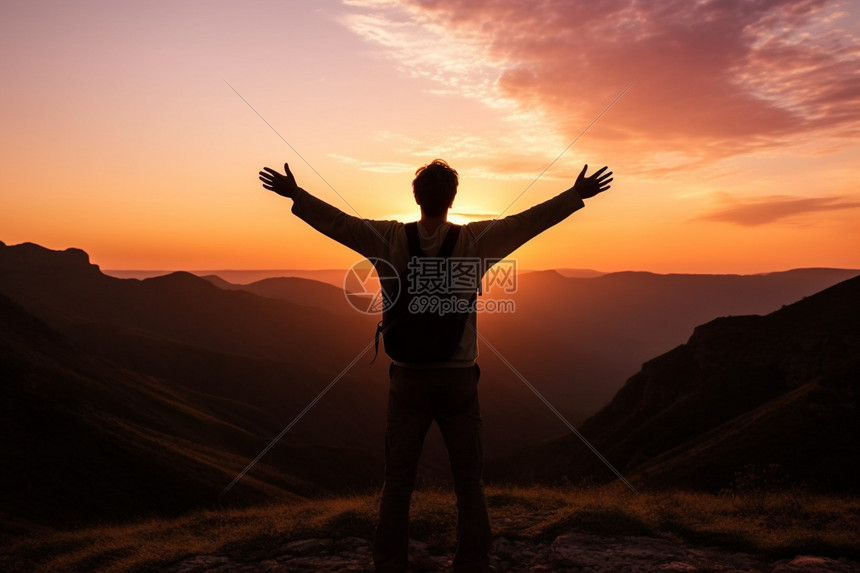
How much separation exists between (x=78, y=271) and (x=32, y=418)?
548 ft

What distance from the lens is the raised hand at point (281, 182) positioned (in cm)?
481

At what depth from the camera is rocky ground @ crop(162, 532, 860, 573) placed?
6.11 m

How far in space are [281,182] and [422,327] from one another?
177 cm

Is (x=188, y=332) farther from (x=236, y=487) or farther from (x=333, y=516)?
(x=333, y=516)

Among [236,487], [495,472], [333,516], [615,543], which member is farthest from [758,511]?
[495,472]

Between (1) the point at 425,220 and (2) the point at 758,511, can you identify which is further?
(2) the point at 758,511

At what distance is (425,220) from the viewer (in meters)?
4.58

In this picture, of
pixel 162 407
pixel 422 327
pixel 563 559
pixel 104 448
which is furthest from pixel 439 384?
pixel 162 407

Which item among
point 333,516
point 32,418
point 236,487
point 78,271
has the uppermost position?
point 78,271

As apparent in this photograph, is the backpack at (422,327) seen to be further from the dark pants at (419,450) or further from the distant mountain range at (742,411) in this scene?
the distant mountain range at (742,411)
